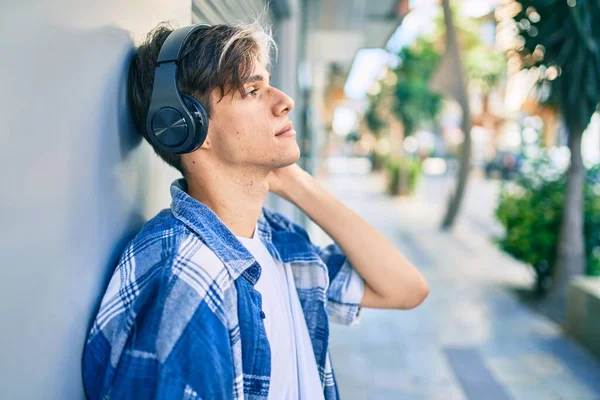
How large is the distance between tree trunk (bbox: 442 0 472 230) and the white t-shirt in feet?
30.2

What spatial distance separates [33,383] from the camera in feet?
2.53

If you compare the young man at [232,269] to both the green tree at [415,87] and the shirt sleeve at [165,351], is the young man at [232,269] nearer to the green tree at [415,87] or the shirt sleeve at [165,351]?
the shirt sleeve at [165,351]

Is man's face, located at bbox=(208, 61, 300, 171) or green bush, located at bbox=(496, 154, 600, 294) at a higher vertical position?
man's face, located at bbox=(208, 61, 300, 171)

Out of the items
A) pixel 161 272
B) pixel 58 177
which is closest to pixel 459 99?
pixel 161 272

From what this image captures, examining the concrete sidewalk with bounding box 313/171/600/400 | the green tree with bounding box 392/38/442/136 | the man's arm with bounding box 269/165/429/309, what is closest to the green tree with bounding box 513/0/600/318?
the concrete sidewalk with bounding box 313/171/600/400

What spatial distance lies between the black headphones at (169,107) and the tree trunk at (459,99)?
929 centimetres

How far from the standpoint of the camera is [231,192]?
128 centimetres

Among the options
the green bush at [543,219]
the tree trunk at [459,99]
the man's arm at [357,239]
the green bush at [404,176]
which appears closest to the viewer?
the man's arm at [357,239]

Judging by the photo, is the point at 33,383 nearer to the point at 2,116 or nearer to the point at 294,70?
the point at 2,116

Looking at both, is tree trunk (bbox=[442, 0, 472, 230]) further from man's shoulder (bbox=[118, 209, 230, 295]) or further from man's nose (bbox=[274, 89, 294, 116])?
man's shoulder (bbox=[118, 209, 230, 295])

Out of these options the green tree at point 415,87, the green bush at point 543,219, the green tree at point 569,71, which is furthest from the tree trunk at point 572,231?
the green tree at point 415,87

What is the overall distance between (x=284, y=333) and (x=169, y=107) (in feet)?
1.89

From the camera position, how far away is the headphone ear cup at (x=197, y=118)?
3.75 ft

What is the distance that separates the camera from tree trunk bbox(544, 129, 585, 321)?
5.44m
